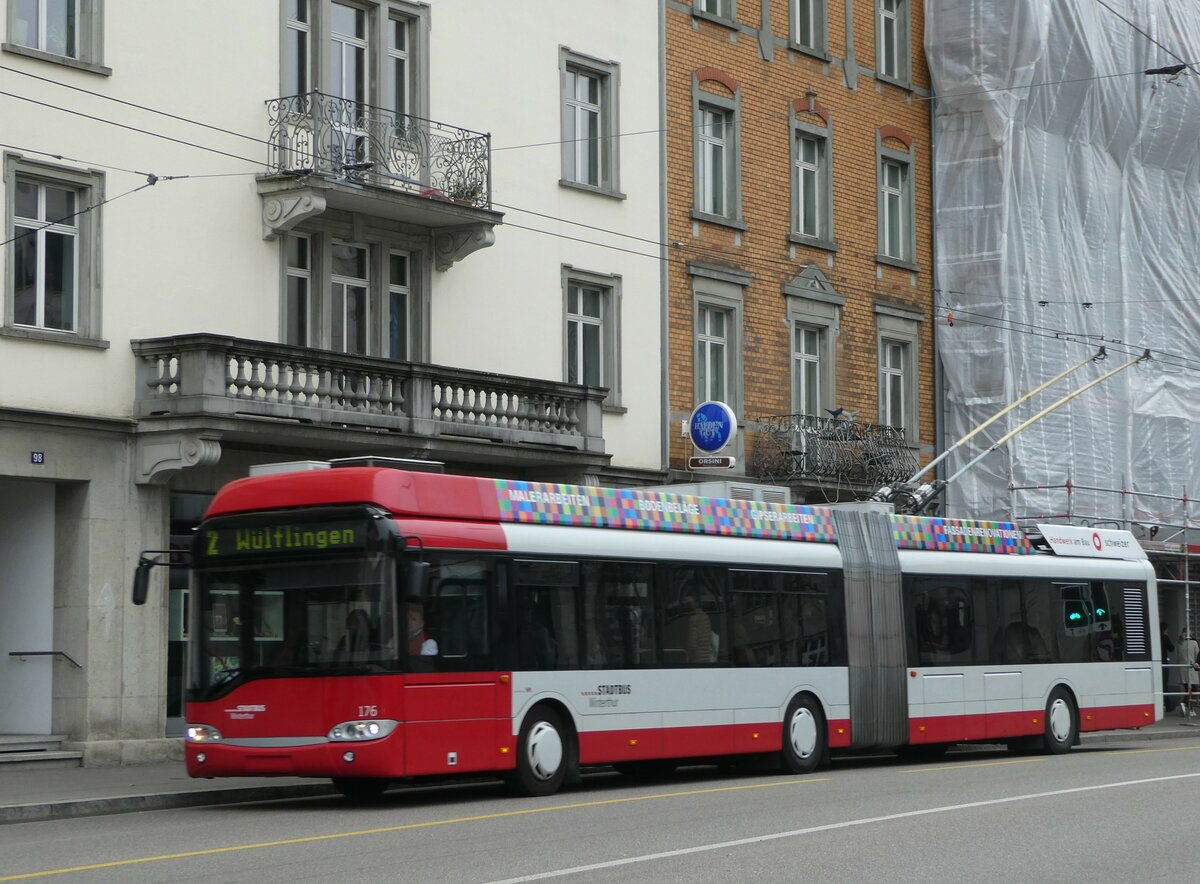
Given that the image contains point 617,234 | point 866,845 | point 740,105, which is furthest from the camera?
point 740,105

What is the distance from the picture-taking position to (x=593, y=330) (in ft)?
97.6

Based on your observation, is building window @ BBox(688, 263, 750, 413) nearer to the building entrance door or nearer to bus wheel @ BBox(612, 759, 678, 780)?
bus wheel @ BBox(612, 759, 678, 780)

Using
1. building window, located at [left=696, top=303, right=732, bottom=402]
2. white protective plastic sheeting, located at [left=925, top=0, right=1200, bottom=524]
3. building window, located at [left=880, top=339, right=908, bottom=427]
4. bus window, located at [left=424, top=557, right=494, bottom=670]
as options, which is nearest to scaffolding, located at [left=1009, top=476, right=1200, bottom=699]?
white protective plastic sheeting, located at [left=925, top=0, right=1200, bottom=524]

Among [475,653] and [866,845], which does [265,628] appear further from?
[866,845]

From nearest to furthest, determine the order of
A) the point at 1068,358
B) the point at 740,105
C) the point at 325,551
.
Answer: the point at 325,551 → the point at 740,105 → the point at 1068,358

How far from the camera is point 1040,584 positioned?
2505 centimetres

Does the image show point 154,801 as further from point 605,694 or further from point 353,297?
point 353,297

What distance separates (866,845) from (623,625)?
6.51 metres

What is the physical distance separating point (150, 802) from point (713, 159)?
57.6 ft

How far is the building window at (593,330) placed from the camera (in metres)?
29.3

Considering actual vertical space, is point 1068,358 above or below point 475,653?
above

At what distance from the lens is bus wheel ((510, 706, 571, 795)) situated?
17.4 meters

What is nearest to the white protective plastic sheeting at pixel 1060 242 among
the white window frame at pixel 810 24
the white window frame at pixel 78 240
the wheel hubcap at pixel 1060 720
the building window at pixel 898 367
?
the building window at pixel 898 367

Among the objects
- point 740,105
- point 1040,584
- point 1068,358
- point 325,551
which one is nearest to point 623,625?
point 325,551
